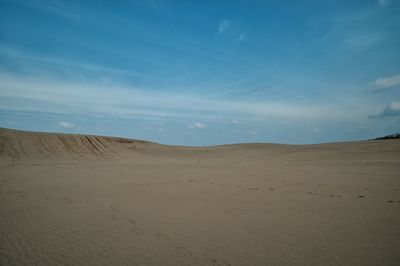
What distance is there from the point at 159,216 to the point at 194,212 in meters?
0.79

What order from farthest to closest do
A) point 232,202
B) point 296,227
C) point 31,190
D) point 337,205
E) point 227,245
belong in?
point 31,190
point 232,202
point 337,205
point 296,227
point 227,245

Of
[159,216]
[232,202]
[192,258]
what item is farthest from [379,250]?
[159,216]

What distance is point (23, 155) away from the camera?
62.2 feet

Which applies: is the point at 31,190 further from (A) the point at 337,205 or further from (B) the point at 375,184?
(B) the point at 375,184

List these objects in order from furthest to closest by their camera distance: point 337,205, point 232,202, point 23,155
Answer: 1. point 23,155
2. point 232,202
3. point 337,205

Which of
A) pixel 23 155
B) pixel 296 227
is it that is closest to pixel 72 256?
pixel 296 227

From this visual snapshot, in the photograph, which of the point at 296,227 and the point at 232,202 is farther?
the point at 232,202

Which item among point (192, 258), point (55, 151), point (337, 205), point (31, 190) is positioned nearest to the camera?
point (192, 258)

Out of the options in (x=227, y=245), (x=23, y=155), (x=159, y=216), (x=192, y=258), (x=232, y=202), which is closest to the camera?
(x=192, y=258)

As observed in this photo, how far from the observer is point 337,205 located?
518cm

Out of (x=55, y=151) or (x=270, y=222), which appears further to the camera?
(x=55, y=151)

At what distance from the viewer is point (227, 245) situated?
3.38 meters

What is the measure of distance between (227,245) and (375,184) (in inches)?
264

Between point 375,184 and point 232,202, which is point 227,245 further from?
point 375,184
